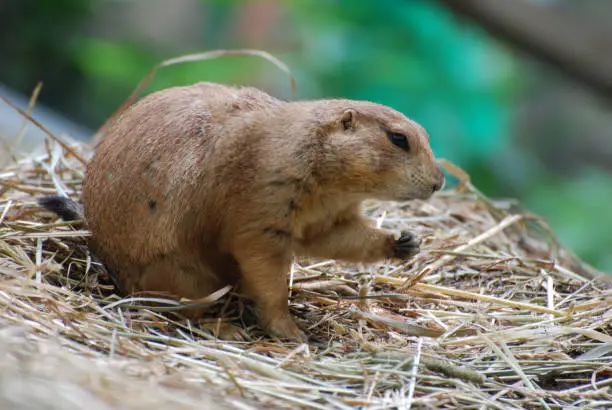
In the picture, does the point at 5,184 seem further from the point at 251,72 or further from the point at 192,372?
the point at 251,72

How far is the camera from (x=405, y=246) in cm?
448

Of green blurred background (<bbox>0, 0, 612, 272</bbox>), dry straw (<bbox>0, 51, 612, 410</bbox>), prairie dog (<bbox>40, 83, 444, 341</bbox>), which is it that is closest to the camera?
dry straw (<bbox>0, 51, 612, 410</bbox>)

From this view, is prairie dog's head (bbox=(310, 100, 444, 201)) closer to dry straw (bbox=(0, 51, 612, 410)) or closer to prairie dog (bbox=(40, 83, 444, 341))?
prairie dog (bbox=(40, 83, 444, 341))

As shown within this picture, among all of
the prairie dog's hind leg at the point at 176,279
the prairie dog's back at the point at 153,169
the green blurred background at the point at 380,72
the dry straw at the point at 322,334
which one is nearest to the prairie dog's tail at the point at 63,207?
the dry straw at the point at 322,334

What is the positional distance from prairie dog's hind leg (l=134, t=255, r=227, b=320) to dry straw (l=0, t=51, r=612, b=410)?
0.07 m

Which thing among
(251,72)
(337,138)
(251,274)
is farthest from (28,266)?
(251,72)

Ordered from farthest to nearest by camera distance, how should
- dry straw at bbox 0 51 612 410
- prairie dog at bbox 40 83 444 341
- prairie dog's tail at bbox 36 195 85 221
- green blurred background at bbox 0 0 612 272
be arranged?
green blurred background at bbox 0 0 612 272
prairie dog's tail at bbox 36 195 85 221
prairie dog at bbox 40 83 444 341
dry straw at bbox 0 51 612 410

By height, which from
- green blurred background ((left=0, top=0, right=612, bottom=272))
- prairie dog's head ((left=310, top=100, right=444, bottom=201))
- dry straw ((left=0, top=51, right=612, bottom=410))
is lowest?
dry straw ((left=0, top=51, right=612, bottom=410))

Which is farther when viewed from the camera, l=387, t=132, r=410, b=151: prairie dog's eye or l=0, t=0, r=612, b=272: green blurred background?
l=0, t=0, r=612, b=272: green blurred background

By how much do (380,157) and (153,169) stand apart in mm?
1140

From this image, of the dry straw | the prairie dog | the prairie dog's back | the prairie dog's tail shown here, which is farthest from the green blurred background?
the prairie dog

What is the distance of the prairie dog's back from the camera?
4.04m

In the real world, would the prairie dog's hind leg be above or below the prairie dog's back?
below

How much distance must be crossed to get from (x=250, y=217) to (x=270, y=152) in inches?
13.5
